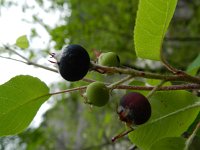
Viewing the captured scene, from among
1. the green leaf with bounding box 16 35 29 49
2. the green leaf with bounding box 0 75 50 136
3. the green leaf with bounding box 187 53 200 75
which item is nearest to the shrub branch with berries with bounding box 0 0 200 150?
the green leaf with bounding box 0 75 50 136

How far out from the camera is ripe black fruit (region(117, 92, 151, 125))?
0.75 metres

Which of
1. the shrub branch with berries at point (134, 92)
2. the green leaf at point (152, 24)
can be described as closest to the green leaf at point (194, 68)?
the shrub branch with berries at point (134, 92)

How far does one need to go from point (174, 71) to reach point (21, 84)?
1.26 ft

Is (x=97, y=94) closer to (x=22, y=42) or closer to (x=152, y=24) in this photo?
(x=152, y=24)

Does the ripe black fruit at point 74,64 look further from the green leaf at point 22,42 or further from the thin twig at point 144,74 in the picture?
the green leaf at point 22,42

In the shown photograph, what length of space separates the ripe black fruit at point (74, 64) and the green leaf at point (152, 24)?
144 millimetres

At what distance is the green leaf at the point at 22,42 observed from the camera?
4.29ft

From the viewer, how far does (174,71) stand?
0.79 meters

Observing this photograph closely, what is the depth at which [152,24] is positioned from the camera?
2.75ft

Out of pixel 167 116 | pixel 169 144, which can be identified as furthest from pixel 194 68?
pixel 169 144

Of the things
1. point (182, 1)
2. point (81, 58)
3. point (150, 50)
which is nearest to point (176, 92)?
point (150, 50)

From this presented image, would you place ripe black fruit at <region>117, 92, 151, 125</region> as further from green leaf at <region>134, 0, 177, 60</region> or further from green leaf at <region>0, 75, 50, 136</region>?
green leaf at <region>0, 75, 50, 136</region>

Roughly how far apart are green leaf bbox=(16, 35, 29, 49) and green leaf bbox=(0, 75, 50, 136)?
0.34 meters

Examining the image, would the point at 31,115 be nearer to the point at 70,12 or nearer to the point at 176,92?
the point at 176,92
